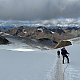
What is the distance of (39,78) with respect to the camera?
15.4 m

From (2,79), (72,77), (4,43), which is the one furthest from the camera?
(4,43)

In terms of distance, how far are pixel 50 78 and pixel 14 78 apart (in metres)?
1.92

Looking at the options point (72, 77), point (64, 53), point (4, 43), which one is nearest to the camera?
point (72, 77)

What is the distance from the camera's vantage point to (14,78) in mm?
15258

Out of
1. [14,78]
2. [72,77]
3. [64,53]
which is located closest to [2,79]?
[14,78]

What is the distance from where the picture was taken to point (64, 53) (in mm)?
23391

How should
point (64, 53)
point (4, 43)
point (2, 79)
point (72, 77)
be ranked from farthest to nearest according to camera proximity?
point (4, 43), point (64, 53), point (72, 77), point (2, 79)

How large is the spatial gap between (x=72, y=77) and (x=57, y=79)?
1.32 m

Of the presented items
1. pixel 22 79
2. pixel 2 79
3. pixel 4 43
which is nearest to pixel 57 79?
pixel 22 79

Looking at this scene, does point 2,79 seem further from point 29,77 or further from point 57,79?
point 57,79

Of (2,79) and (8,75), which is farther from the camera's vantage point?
(8,75)

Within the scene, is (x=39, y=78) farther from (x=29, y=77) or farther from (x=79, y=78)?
(x=79, y=78)

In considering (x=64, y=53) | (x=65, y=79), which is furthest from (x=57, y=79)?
(x=64, y=53)

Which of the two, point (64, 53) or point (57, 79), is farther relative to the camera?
point (64, 53)
